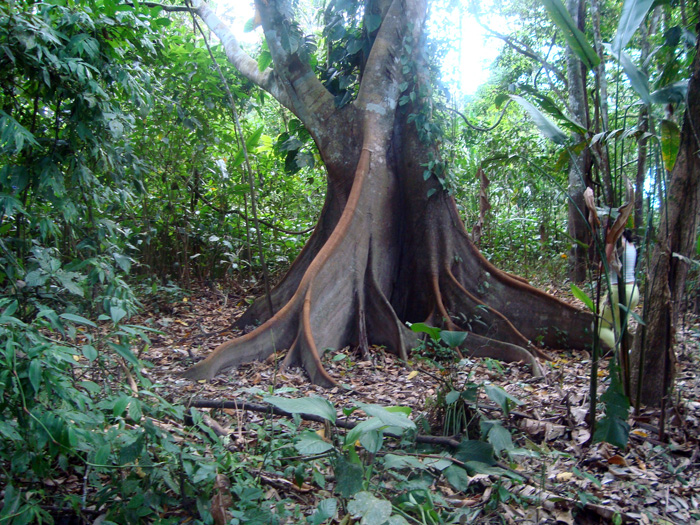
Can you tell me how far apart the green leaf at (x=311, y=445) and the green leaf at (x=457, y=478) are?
603mm

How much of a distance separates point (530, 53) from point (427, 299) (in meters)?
6.82

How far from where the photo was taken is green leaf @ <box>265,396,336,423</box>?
6.24ft

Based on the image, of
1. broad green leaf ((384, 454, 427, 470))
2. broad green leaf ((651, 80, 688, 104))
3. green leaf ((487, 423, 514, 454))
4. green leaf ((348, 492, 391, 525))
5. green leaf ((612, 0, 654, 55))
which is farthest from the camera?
broad green leaf ((651, 80, 688, 104))

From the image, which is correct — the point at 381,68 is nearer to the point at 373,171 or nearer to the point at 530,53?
the point at 373,171

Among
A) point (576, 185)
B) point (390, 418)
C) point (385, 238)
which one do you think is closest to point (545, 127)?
point (390, 418)

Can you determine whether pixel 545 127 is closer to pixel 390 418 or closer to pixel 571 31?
pixel 571 31

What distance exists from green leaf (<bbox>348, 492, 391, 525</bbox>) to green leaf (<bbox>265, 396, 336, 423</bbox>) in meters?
0.30

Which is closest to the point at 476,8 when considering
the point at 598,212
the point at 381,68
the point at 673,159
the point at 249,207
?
the point at 381,68

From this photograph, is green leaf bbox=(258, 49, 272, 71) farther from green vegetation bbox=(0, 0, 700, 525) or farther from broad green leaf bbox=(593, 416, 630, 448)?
broad green leaf bbox=(593, 416, 630, 448)

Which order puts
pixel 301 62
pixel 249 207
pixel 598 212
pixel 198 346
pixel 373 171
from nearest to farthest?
pixel 598 212 → pixel 198 346 → pixel 373 171 → pixel 301 62 → pixel 249 207

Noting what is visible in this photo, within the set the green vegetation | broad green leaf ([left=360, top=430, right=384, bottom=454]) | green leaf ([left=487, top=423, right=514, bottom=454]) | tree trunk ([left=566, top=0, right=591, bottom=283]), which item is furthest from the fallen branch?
tree trunk ([left=566, top=0, right=591, bottom=283])

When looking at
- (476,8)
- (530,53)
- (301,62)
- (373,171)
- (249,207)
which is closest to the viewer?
(373,171)

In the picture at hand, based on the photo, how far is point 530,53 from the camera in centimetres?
990

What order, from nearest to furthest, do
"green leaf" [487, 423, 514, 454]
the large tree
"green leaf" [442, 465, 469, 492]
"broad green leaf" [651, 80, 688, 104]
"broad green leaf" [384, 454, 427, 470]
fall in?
"broad green leaf" [384, 454, 427, 470]
"green leaf" [442, 465, 469, 492]
"green leaf" [487, 423, 514, 454]
"broad green leaf" [651, 80, 688, 104]
the large tree
